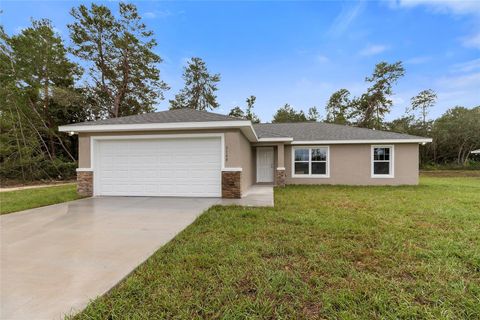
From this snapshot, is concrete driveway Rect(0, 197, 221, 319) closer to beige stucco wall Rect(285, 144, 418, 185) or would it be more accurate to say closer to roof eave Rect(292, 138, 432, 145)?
roof eave Rect(292, 138, 432, 145)

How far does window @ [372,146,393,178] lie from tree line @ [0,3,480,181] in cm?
1990

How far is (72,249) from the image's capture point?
360cm

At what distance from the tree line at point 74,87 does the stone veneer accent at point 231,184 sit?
14.6 metres

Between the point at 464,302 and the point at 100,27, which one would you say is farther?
the point at 100,27

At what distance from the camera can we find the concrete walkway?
2352 millimetres

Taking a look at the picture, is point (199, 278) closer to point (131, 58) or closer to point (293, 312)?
point (293, 312)

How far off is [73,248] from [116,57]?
21.6 meters

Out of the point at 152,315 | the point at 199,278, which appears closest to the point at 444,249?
the point at 199,278

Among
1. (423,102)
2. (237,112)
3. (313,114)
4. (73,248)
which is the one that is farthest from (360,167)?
(313,114)

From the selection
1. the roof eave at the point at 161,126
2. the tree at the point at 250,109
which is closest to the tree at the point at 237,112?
the tree at the point at 250,109

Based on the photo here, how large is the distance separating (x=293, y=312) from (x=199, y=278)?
114cm

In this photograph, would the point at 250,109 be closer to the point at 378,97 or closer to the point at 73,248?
the point at 378,97

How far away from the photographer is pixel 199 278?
2.72 meters

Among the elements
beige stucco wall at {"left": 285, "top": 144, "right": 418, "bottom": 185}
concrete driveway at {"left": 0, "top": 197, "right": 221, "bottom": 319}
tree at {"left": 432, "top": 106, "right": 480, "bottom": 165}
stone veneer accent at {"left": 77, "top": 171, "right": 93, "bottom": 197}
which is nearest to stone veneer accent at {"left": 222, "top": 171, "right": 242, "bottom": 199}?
concrete driveway at {"left": 0, "top": 197, "right": 221, "bottom": 319}
